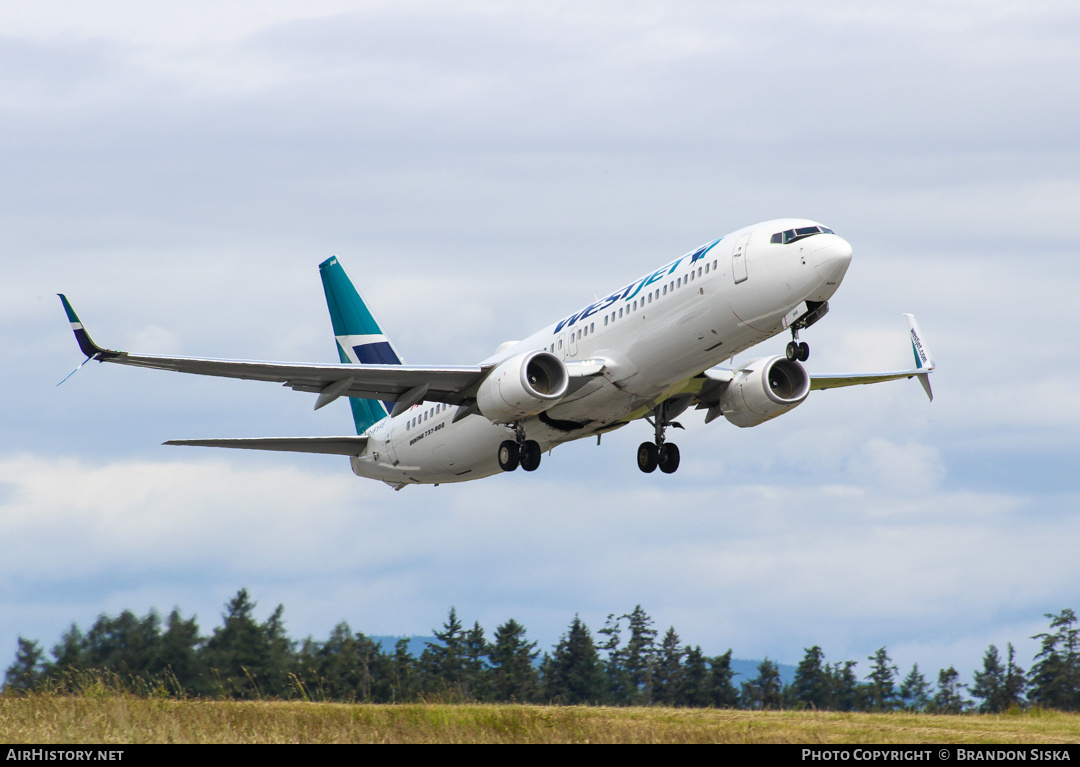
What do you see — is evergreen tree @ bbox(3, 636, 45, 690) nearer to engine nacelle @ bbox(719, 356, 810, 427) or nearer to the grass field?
the grass field

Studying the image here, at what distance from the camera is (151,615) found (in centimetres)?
3659

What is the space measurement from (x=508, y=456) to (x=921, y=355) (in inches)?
526

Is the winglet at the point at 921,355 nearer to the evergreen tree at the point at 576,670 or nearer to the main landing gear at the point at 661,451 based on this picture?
the main landing gear at the point at 661,451

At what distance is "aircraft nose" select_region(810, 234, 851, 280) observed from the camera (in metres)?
28.0

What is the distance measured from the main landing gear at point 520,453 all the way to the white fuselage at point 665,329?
596 mm

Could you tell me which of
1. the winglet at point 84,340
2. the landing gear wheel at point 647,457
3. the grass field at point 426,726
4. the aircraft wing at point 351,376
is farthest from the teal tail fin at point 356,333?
the grass field at point 426,726

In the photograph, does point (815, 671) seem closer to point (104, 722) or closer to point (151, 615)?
point (151, 615)

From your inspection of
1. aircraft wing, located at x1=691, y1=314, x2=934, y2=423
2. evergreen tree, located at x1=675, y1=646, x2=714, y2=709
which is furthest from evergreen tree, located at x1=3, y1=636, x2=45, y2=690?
evergreen tree, located at x1=675, y1=646, x2=714, y2=709

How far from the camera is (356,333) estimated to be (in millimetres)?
45219

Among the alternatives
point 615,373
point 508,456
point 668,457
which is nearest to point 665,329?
point 615,373

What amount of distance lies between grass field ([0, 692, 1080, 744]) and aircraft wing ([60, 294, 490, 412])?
7951 mm

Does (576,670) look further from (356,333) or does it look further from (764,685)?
(356,333)

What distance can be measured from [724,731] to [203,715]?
32.9 ft

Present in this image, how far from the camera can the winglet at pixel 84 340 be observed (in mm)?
27188
